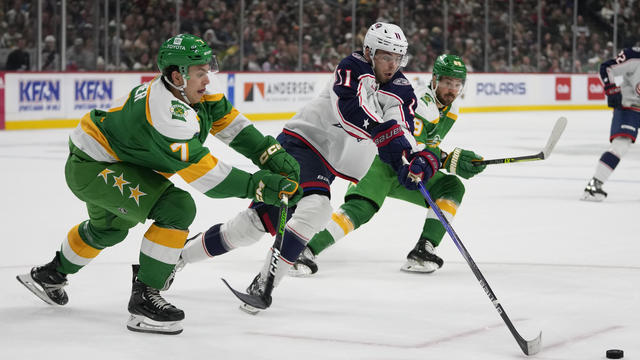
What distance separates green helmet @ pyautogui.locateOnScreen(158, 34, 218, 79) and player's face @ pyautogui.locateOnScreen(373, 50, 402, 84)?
0.92 meters

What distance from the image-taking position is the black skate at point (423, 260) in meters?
4.58

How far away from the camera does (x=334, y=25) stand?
1605 centimetres

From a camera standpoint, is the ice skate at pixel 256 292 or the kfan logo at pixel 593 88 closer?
the ice skate at pixel 256 292

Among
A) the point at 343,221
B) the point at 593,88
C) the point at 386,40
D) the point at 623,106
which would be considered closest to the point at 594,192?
the point at 623,106

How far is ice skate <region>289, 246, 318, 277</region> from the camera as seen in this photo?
445 centimetres

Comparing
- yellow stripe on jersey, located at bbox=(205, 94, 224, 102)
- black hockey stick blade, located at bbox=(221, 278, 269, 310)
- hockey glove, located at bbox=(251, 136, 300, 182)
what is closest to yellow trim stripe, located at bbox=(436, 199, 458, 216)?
hockey glove, located at bbox=(251, 136, 300, 182)

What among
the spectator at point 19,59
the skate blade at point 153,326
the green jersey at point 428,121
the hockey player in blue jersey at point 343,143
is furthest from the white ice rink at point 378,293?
the spectator at point 19,59

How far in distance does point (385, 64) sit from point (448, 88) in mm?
753

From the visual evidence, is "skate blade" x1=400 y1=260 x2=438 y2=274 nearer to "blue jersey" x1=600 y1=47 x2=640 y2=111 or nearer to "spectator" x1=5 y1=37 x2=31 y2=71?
"blue jersey" x1=600 y1=47 x2=640 y2=111

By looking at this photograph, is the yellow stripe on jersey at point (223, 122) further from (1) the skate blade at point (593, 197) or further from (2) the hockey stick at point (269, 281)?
(1) the skate blade at point (593, 197)

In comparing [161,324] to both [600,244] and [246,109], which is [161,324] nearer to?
[600,244]

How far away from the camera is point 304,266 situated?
14.7ft

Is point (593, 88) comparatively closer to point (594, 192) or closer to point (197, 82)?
point (594, 192)

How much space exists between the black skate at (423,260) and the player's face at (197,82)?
159 centimetres
